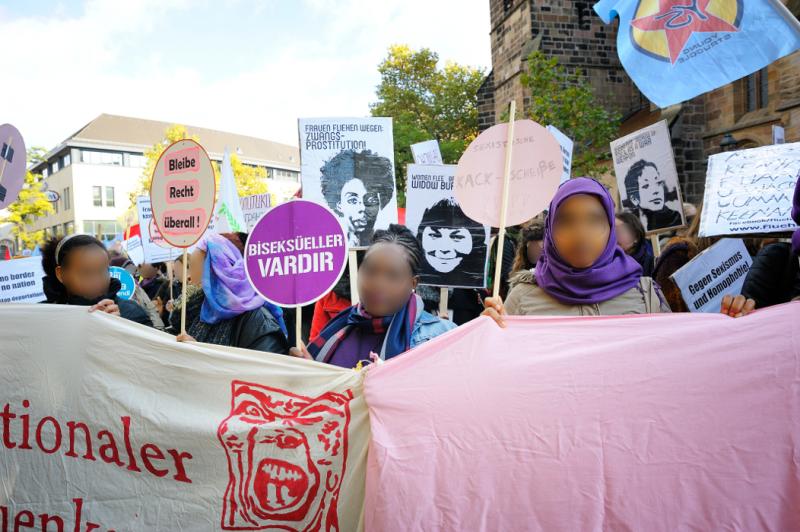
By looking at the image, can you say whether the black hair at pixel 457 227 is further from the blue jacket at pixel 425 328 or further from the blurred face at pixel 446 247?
the blue jacket at pixel 425 328

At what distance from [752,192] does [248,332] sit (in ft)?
8.74

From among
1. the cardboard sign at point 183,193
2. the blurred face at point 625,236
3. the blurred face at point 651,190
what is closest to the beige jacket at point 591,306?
the cardboard sign at point 183,193

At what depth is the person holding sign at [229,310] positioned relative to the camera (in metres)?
2.97

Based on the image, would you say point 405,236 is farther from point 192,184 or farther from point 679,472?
point 679,472

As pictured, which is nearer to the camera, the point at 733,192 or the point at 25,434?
the point at 25,434

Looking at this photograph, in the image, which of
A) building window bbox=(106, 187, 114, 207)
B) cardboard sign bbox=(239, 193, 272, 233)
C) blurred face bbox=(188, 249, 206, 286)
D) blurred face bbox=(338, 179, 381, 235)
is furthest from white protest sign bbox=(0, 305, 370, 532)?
building window bbox=(106, 187, 114, 207)

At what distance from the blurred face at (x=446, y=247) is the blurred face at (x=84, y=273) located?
95.3 inches

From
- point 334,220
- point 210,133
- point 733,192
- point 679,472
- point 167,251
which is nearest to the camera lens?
point 679,472

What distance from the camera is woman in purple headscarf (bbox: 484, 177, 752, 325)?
2.30m

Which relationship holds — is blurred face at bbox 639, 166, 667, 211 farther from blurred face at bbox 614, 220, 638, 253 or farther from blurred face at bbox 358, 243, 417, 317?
blurred face at bbox 358, 243, 417, 317

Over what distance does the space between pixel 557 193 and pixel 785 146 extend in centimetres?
165

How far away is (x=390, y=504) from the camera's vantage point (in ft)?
5.98

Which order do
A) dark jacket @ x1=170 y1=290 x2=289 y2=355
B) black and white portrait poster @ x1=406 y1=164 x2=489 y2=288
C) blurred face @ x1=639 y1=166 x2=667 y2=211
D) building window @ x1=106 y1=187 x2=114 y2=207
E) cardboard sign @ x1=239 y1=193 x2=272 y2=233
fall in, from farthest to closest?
building window @ x1=106 y1=187 x2=114 y2=207 → cardboard sign @ x1=239 y1=193 x2=272 y2=233 → blurred face @ x1=639 y1=166 x2=667 y2=211 → black and white portrait poster @ x1=406 y1=164 x2=489 y2=288 → dark jacket @ x1=170 y1=290 x2=289 y2=355

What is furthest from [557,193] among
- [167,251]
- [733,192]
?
[167,251]
